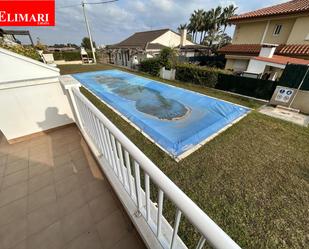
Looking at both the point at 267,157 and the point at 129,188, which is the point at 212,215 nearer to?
the point at 129,188

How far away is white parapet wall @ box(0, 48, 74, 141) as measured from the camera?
2768 mm

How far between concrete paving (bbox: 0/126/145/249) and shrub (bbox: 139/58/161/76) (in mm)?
10266

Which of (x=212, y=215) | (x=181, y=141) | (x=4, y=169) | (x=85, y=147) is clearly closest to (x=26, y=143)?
(x=4, y=169)

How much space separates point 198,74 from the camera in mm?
8805

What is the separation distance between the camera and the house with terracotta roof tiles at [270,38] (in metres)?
8.76

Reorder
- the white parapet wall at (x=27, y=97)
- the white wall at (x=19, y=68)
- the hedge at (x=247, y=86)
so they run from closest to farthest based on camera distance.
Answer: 1. the white wall at (x=19, y=68)
2. the white parapet wall at (x=27, y=97)
3. the hedge at (x=247, y=86)

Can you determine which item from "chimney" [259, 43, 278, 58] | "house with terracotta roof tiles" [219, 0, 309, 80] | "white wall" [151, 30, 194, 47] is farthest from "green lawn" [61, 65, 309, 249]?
"white wall" [151, 30, 194, 47]

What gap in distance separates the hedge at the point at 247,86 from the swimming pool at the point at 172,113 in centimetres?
196

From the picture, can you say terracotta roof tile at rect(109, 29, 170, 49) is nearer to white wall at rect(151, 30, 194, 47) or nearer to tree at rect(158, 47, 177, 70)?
white wall at rect(151, 30, 194, 47)

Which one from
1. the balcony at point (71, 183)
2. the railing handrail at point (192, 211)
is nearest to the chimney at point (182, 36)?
the balcony at point (71, 183)

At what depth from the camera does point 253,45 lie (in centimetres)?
1188

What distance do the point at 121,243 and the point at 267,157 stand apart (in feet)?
A: 10.8

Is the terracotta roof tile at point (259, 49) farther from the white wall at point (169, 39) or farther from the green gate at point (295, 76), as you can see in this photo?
the white wall at point (169, 39)

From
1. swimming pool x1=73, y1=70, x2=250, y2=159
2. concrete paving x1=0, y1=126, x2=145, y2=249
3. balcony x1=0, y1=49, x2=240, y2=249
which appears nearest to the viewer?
balcony x1=0, y1=49, x2=240, y2=249
